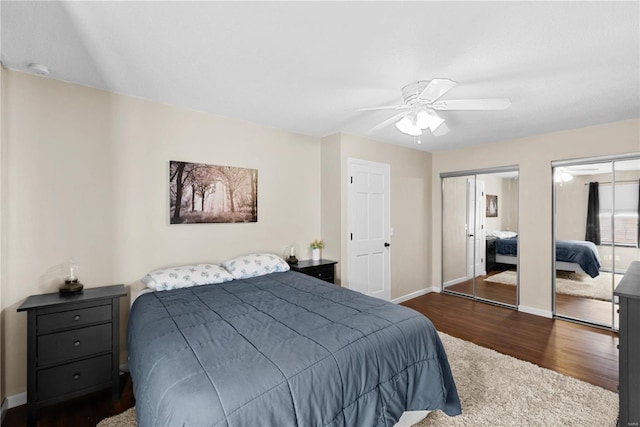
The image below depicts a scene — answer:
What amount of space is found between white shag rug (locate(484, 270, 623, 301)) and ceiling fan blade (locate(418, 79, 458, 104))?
11.1ft

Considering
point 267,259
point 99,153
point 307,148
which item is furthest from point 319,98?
point 99,153

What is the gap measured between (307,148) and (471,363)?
3120 mm

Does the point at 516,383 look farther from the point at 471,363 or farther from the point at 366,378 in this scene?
the point at 366,378

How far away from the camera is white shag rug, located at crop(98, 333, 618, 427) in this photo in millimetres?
1974

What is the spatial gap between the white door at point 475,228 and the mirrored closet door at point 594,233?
964 mm

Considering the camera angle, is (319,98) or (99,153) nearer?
(99,153)

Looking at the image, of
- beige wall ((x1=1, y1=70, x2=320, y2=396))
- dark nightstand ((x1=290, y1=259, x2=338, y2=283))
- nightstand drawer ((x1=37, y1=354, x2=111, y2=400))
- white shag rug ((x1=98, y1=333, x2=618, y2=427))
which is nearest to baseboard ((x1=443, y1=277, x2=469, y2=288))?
white shag rug ((x1=98, y1=333, x2=618, y2=427))

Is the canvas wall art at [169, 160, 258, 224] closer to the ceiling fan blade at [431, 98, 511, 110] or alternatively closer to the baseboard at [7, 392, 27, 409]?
the baseboard at [7, 392, 27, 409]

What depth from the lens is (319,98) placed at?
9.04 feet

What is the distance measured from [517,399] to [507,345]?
1048mm

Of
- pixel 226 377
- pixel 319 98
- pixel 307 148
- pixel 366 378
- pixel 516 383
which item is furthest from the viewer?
pixel 307 148

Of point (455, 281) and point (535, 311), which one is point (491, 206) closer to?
point (455, 281)

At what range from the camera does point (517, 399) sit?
2.20m

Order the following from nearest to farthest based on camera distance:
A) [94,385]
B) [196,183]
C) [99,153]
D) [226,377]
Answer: [226,377], [94,385], [99,153], [196,183]
